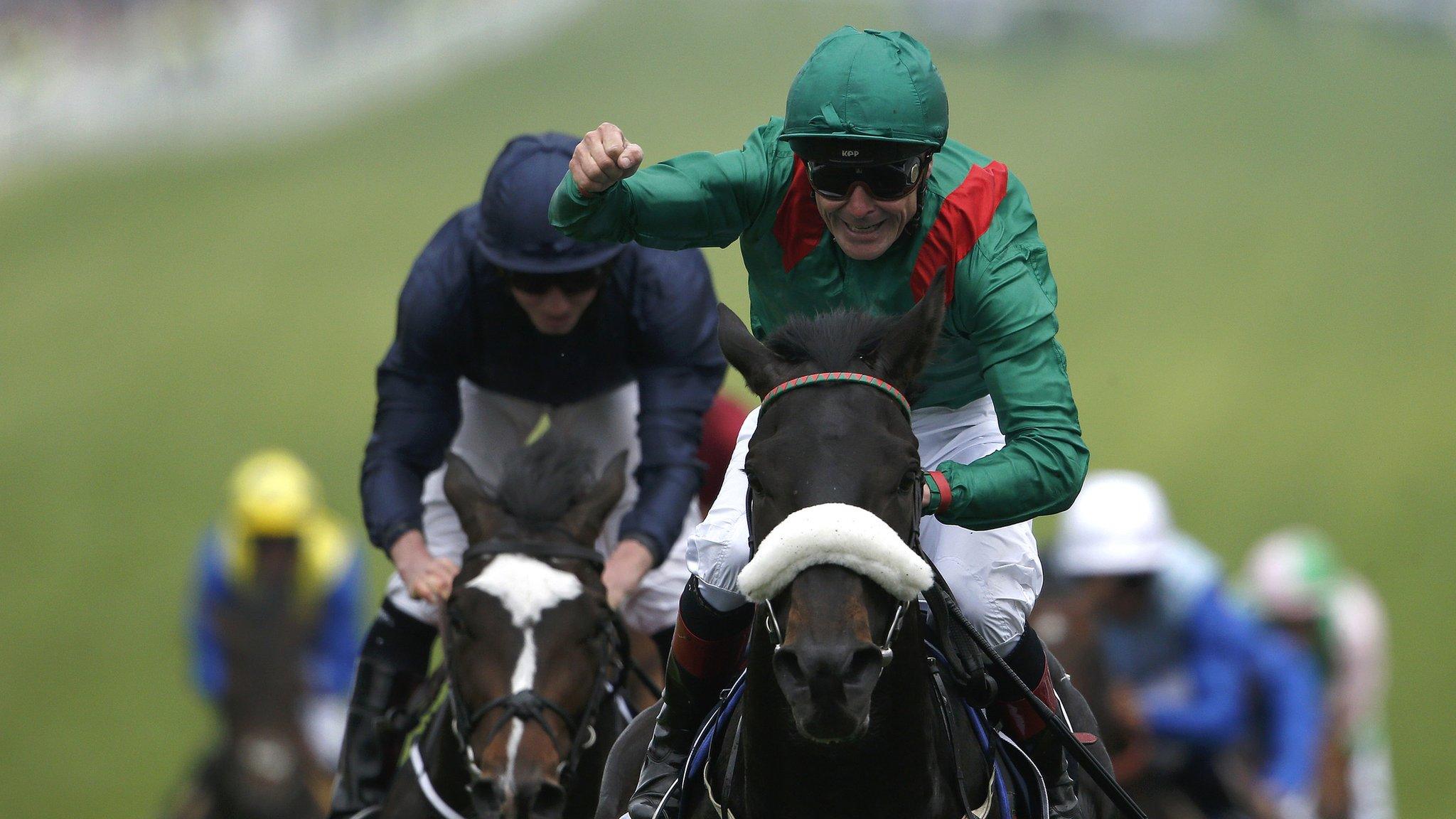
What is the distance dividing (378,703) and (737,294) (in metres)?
10.9

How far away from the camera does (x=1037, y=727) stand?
330 cm

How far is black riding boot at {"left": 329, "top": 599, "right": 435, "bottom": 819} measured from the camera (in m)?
4.86

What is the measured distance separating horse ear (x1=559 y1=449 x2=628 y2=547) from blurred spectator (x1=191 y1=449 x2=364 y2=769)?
4.19 meters

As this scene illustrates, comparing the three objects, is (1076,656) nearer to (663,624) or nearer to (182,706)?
(663,624)

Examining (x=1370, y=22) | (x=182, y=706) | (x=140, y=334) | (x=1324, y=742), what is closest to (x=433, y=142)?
(x=140, y=334)

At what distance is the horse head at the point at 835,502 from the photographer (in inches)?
96.8

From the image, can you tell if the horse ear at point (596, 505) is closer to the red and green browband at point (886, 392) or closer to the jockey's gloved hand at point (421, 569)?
the jockey's gloved hand at point (421, 569)

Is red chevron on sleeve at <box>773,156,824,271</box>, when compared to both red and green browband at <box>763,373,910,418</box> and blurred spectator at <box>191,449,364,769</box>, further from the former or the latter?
blurred spectator at <box>191,449,364,769</box>

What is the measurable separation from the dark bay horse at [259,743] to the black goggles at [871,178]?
4.41 m

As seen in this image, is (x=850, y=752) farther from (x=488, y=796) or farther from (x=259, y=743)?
(x=259, y=743)

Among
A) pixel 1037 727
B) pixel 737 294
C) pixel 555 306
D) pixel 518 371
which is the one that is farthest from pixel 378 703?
Answer: pixel 737 294

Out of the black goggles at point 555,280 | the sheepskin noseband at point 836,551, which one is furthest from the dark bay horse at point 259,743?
the sheepskin noseband at point 836,551

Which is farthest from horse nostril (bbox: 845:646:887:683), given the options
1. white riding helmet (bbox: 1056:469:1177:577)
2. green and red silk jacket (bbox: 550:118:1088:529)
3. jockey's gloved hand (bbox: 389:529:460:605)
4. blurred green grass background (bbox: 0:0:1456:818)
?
blurred green grass background (bbox: 0:0:1456:818)

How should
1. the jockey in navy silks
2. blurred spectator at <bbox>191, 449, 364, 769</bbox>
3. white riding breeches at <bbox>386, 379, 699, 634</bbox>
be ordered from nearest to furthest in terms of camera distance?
the jockey in navy silks < white riding breeches at <bbox>386, 379, 699, 634</bbox> < blurred spectator at <bbox>191, 449, 364, 769</bbox>
